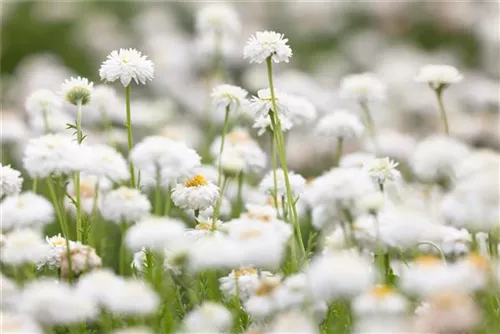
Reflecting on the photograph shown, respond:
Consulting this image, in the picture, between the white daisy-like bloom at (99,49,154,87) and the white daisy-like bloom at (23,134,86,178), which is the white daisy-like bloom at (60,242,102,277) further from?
the white daisy-like bloom at (99,49,154,87)

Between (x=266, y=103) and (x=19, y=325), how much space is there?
3.54ft

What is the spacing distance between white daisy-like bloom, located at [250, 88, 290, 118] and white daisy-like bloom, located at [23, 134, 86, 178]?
626 mm

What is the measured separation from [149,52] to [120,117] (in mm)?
2854

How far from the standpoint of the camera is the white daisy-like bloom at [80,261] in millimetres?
2391

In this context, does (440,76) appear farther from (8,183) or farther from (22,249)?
(22,249)

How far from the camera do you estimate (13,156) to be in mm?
5820

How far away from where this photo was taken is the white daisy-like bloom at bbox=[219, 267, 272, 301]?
2389 millimetres

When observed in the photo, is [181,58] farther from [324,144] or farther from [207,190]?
[207,190]

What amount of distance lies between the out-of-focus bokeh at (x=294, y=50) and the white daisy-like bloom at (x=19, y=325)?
4.22m

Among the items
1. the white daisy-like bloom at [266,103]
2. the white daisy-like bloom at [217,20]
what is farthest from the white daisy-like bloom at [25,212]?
the white daisy-like bloom at [217,20]

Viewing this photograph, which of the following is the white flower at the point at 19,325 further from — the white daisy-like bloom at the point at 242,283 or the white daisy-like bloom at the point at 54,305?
the white daisy-like bloom at the point at 242,283

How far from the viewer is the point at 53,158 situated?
2266 mm

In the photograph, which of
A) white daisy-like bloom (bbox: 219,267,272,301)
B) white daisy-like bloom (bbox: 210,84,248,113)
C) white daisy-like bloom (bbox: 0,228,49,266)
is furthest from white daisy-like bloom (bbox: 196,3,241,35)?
white daisy-like bloom (bbox: 0,228,49,266)

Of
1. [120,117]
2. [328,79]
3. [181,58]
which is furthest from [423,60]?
[120,117]
